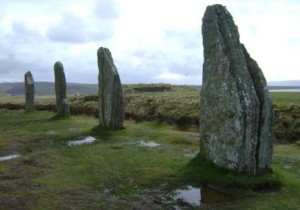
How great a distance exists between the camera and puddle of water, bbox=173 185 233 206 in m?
19.0

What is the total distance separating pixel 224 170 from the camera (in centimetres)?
2194

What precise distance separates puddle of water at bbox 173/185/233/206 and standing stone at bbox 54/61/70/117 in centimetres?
3214

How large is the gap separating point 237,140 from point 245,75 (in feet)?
10.4

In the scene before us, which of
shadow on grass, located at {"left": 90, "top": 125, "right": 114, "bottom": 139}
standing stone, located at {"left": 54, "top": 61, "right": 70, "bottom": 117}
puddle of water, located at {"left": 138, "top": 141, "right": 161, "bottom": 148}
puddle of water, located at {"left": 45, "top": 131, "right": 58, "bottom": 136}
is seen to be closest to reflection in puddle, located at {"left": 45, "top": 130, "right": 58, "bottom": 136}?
puddle of water, located at {"left": 45, "top": 131, "right": 58, "bottom": 136}

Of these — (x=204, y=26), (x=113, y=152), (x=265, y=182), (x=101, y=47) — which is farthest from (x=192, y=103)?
(x=265, y=182)

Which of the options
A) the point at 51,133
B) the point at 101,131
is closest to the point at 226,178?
the point at 101,131

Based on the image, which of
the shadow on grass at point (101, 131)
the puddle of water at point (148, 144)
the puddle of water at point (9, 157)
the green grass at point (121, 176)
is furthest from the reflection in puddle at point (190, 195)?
the shadow on grass at point (101, 131)

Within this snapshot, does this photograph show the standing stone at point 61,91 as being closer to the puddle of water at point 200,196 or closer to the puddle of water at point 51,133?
the puddle of water at point 51,133

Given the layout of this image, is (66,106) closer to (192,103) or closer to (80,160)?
(192,103)

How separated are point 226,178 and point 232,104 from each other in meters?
3.42

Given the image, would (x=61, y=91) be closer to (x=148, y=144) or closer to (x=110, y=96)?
(x=110, y=96)

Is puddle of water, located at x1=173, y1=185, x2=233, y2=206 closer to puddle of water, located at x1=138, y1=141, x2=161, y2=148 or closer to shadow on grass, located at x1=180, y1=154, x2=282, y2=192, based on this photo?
shadow on grass, located at x1=180, y1=154, x2=282, y2=192

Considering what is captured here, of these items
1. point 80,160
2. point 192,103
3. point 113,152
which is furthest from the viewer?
point 192,103

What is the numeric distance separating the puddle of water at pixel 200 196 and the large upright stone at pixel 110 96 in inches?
719
